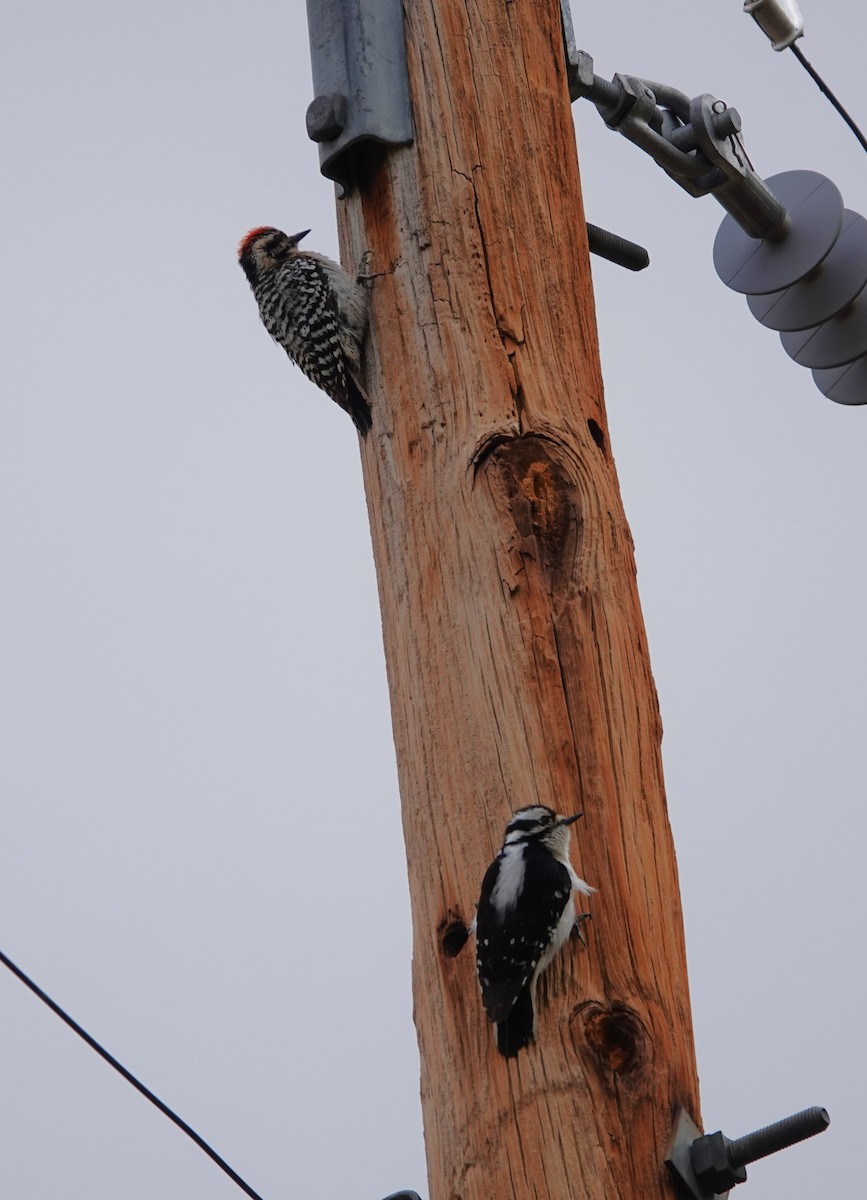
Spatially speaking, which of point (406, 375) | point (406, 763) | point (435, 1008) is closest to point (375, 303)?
point (406, 375)

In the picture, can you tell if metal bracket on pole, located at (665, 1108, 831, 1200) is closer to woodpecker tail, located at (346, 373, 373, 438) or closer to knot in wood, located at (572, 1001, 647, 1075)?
knot in wood, located at (572, 1001, 647, 1075)

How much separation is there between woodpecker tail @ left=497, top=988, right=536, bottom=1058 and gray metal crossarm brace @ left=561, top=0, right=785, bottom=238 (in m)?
1.90

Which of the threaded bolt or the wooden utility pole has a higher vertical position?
the wooden utility pole

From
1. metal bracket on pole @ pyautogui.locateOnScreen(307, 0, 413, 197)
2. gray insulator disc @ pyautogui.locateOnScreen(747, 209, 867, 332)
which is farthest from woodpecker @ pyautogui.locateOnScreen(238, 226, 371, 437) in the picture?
gray insulator disc @ pyautogui.locateOnScreen(747, 209, 867, 332)

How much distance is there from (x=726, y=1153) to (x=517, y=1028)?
324 millimetres

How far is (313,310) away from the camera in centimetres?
346

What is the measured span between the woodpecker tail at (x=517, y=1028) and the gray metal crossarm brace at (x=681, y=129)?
190 centimetres

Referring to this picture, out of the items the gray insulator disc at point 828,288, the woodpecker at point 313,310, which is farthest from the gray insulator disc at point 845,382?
the woodpecker at point 313,310

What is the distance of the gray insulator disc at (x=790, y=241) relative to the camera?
13.0ft

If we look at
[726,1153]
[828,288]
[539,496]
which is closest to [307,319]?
[539,496]

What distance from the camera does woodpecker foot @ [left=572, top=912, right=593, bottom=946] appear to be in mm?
2293

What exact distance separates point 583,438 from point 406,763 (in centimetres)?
60

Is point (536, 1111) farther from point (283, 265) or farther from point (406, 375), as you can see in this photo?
point (283, 265)

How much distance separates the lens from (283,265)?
4246mm
